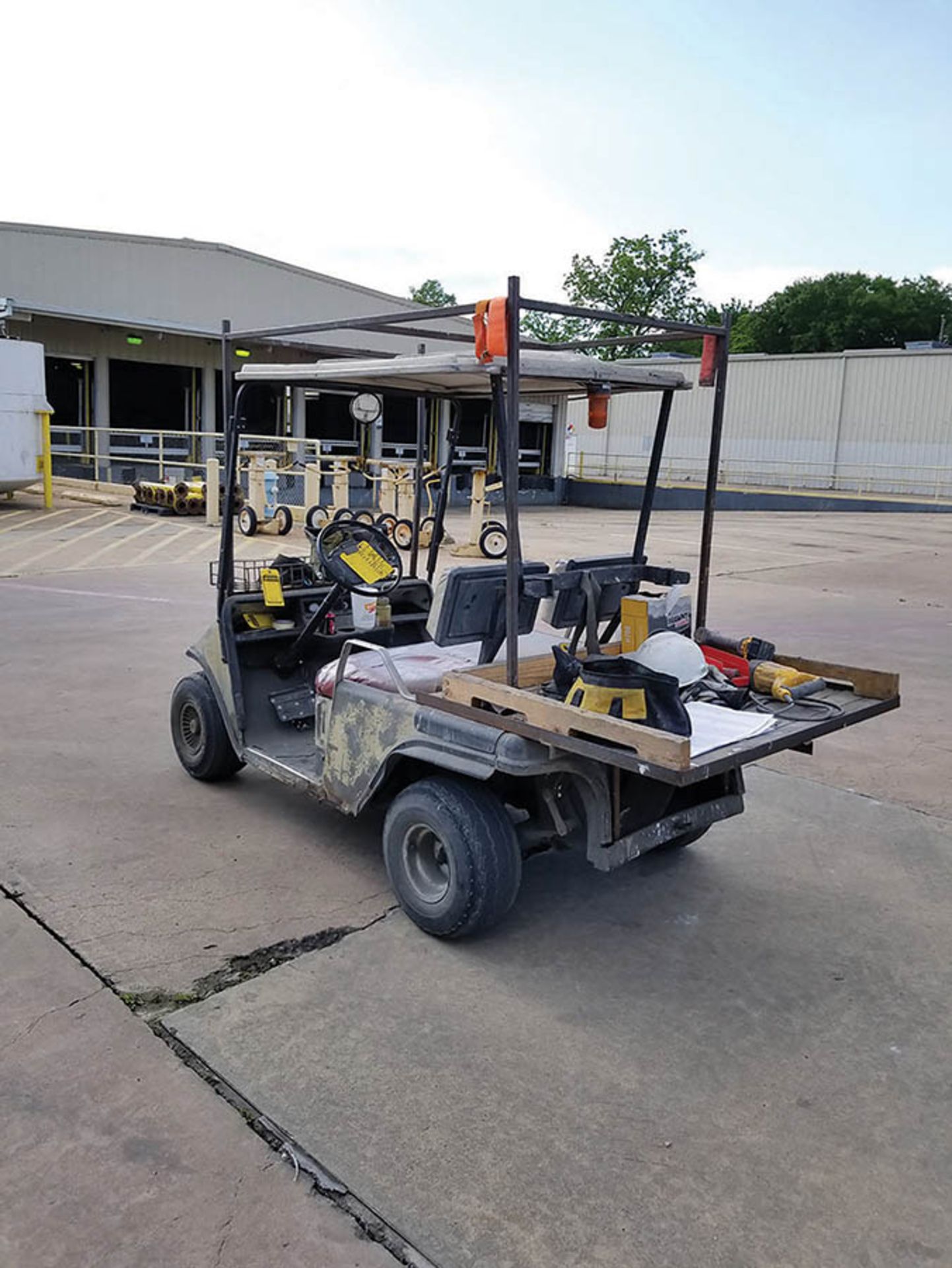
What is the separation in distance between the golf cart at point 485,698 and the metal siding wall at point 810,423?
26.0 metres

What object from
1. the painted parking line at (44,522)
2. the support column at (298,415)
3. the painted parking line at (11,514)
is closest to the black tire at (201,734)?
the painted parking line at (44,522)

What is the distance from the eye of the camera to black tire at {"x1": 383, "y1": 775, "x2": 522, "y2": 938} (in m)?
3.36

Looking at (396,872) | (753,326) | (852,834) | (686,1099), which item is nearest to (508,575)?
(396,872)

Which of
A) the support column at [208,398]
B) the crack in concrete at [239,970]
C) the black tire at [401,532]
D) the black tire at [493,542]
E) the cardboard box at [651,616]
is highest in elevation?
the support column at [208,398]

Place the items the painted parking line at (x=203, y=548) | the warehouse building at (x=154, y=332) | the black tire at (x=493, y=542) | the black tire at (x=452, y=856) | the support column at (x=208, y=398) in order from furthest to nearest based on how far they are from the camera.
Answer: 1. the support column at (x=208, y=398)
2. the warehouse building at (x=154, y=332)
3. the black tire at (x=493, y=542)
4. the painted parking line at (x=203, y=548)
5. the black tire at (x=452, y=856)

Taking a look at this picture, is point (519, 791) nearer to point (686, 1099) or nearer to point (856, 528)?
point (686, 1099)

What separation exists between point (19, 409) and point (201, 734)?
14193 millimetres

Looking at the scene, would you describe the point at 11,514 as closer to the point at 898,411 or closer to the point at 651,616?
the point at 651,616

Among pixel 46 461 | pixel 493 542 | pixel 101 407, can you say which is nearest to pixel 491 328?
pixel 493 542

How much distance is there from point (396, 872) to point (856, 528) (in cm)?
2115

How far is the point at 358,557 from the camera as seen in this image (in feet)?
15.3

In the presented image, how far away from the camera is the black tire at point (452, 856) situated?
3.36 meters

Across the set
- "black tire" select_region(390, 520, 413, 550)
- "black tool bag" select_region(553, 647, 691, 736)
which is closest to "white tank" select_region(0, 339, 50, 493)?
"black tire" select_region(390, 520, 413, 550)

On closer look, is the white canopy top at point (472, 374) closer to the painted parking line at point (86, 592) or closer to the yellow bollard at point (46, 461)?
the painted parking line at point (86, 592)
